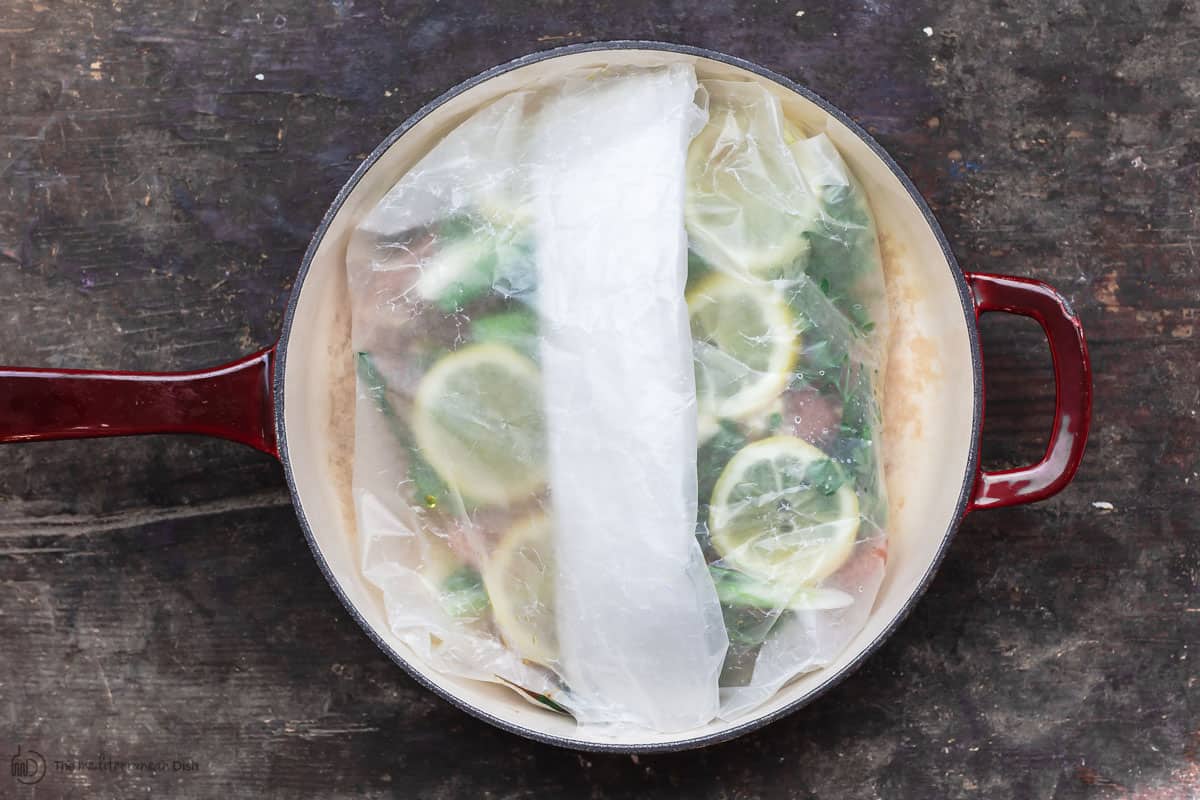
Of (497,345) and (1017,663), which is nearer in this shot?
(497,345)

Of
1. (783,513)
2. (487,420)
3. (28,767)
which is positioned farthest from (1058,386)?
(28,767)

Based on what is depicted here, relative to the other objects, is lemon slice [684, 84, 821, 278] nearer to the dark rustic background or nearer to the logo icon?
the dark rustic background

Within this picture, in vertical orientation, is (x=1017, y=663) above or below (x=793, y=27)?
below

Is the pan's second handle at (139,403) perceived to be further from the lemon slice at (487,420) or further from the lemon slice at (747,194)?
the lemon slice at (747,194)

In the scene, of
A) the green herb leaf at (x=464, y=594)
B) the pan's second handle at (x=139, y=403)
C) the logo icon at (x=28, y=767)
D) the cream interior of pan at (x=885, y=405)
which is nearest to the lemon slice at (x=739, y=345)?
the cream interior of pan at (x=885, y=405)

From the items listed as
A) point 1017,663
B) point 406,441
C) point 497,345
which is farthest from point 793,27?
point 1017,663

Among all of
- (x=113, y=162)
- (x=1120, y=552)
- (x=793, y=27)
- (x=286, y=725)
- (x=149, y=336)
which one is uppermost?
(x=793, y=27)

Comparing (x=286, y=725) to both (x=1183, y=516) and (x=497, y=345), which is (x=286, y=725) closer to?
(x=497, y=345)
